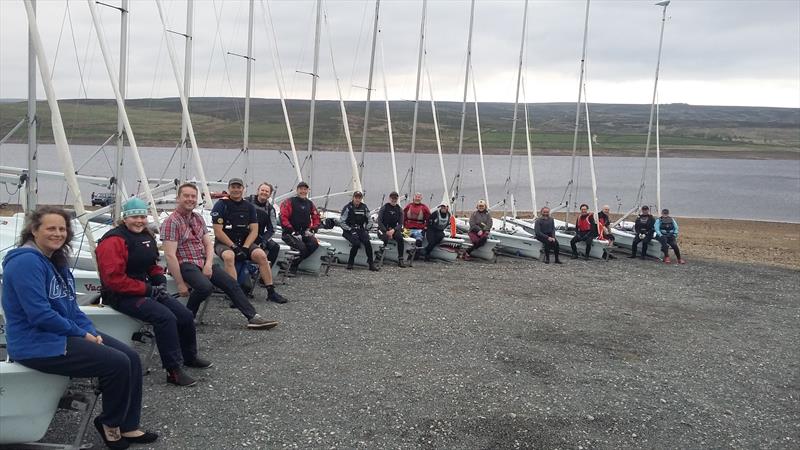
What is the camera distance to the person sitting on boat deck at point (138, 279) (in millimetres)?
4941

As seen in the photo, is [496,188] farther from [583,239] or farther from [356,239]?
[356,239]

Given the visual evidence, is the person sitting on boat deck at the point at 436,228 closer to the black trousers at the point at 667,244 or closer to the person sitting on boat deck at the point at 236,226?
the person sitting on boat deck at the point at 236,226

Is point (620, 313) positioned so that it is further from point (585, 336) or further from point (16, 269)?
point (16, 269)

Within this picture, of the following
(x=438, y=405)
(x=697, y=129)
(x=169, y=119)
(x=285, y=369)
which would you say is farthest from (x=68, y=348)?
(x=697, y=129)

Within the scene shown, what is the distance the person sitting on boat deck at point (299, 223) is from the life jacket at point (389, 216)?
2197mm

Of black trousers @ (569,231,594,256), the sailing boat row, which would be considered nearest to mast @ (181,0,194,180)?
the sailing boat row

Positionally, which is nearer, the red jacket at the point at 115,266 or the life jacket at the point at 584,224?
the red jacket at the point at 115,266

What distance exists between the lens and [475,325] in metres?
8.27

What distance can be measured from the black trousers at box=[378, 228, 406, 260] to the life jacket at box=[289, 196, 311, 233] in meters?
2.13

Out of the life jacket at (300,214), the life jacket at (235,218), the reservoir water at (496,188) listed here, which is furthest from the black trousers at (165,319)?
the reservoir water at (496,188)

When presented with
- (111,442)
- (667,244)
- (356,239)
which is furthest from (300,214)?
(667,244)

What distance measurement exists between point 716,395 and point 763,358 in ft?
6.42

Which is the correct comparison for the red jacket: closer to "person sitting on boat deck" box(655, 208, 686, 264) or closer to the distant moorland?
"person sitting on boat deck" box(655, 208, 686, 264)

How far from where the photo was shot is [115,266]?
16.1 ft
